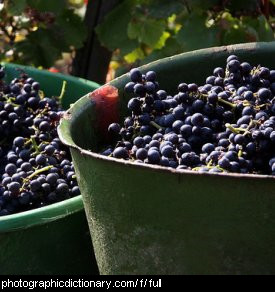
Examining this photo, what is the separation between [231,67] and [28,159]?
1.97 feet

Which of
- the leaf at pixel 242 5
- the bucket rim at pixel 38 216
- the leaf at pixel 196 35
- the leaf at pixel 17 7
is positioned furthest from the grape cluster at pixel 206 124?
the leaf at pixel 17 7

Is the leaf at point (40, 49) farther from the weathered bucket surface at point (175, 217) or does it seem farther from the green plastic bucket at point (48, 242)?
the weathered bucket surface at point (175, 217)

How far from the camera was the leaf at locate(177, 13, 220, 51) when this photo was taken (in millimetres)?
2344

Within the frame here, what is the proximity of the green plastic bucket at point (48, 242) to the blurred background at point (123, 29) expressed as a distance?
0.96 metres

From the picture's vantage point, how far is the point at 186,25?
2381 millimetres

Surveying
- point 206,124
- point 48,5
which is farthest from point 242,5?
point 206,124

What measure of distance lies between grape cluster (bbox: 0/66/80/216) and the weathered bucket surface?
12.9 inches

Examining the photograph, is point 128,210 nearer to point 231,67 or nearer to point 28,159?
point 231,67

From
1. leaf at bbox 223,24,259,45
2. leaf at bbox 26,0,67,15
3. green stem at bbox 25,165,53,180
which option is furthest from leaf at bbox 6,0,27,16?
green stem at bbox 25,165,53,180

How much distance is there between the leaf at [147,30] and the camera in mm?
2568

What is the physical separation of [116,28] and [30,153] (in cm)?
102

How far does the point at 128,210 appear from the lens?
121 centimetres

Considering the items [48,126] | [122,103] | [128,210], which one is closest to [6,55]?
[48,126]
